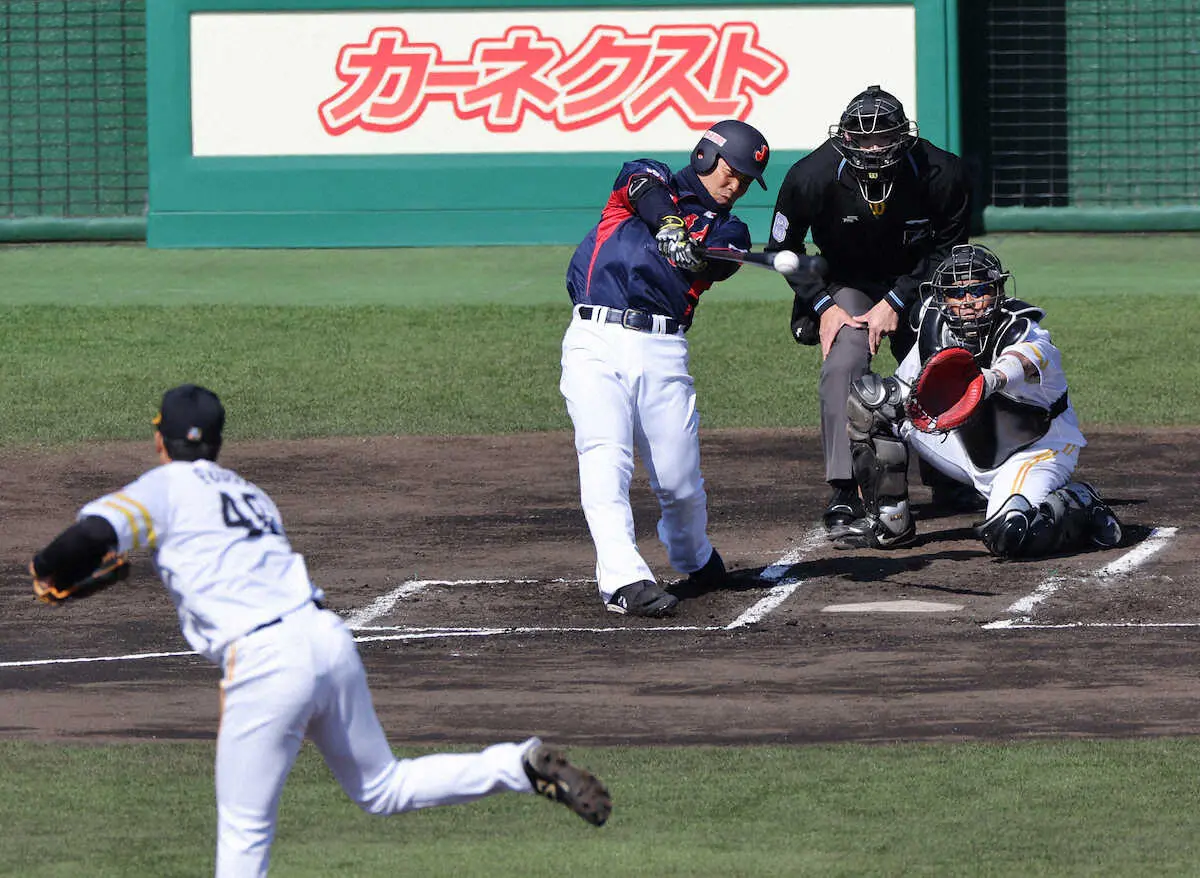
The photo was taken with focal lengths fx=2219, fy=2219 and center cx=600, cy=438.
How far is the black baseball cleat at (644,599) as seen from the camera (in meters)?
9.23

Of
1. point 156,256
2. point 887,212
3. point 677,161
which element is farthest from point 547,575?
point 156,256

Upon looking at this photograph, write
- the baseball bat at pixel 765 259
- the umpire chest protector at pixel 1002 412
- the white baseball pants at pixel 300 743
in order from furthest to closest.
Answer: the umpire chest protector at pixel 1002 412
the baseball bat at pixel 765 259
the white baseball pants at pixel 300 743

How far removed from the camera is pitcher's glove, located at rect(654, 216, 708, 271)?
892 centimetres

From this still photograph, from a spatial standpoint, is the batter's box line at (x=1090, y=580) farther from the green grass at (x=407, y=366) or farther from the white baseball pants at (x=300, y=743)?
the white baseball pants at (x=300, y=743)

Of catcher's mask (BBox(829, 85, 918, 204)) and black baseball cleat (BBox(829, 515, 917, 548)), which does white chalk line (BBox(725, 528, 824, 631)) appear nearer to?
black baseball cleat (BBox(829, 515, 917, 548))

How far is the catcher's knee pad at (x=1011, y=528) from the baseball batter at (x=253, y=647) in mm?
4871

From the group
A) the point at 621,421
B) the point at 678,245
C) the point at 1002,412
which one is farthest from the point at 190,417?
the point at 1002,412

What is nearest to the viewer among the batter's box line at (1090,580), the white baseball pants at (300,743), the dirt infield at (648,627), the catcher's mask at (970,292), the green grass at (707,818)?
the white baseball pants at (300,743)

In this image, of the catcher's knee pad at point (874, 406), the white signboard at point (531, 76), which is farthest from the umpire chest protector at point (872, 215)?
the white signboard at point (531, 76)

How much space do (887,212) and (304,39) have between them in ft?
32.2

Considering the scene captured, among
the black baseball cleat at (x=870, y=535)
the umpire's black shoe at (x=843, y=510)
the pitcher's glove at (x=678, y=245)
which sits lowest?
the black baseball cleat at (x=870, y=535)

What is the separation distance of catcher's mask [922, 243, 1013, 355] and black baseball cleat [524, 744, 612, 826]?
5.18 meters

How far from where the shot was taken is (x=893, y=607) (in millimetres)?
9469

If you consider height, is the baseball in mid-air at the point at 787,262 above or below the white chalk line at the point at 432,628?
above
